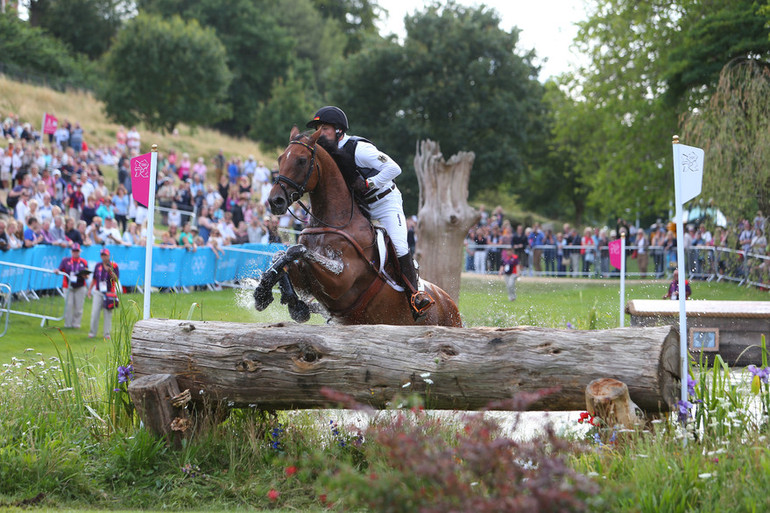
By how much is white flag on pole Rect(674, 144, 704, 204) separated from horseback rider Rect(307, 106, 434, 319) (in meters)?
2.54

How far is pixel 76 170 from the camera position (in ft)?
71.5

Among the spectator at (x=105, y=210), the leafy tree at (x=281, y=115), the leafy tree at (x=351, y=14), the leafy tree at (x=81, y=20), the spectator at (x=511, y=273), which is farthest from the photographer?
the leafy tree at (x=351, y=14)

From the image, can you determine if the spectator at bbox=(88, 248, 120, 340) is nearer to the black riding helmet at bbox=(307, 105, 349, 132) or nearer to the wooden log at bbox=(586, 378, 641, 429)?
the black riding helmet at bbox=(307, 105, 349, 132)

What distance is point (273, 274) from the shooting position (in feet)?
22.4

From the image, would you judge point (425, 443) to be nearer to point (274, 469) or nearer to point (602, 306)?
point (274, 469)

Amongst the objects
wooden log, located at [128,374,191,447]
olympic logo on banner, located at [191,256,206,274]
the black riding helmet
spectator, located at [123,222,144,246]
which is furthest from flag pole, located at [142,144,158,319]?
olympic logo on banner, located at [191,256,206,274]

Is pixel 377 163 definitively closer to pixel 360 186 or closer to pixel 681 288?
pixel 360 186

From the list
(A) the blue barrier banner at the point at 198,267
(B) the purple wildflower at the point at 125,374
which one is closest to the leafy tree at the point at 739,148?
(A) the blue barrier banner at the point at 198,267

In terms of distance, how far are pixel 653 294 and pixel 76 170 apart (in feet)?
49.9

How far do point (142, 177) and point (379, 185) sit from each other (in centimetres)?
213

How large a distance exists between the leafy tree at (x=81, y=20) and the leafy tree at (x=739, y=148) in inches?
1778

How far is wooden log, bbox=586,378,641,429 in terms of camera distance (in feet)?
17.6

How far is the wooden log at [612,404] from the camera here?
17.6 feet

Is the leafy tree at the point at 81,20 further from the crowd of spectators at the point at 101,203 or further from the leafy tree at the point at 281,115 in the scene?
the crowd of spectators at the point at 101,203
